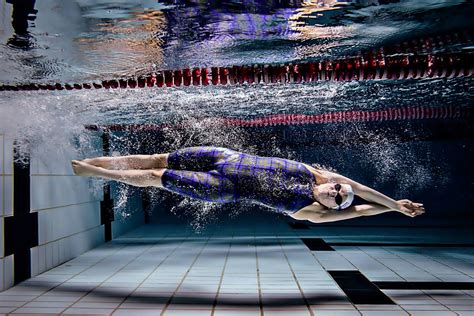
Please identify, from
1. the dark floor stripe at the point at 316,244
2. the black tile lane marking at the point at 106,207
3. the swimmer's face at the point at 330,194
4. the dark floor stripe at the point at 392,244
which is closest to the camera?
the swimmer's face at the point at 330,194

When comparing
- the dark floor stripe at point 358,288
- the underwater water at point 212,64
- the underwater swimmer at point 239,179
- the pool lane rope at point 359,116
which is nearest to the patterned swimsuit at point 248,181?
the underwater swimmer at point 239,179

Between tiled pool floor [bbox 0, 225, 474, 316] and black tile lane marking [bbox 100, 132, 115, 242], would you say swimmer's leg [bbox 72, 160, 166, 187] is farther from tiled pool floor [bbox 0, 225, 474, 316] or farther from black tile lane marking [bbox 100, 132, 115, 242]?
black tile lane marking [bbox 100, 132, 115, 242]

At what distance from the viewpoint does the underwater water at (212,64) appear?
9.81 ft

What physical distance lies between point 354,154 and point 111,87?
8916 millimetres

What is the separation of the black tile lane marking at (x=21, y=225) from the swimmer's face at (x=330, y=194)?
144 inches

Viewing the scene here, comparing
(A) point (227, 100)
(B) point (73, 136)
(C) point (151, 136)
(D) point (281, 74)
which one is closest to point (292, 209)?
(D) point (281, 74)

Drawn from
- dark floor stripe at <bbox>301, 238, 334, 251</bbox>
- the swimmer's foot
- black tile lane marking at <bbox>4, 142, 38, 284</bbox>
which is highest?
the swimmer's foot

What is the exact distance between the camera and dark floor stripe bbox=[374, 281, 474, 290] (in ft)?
15.5

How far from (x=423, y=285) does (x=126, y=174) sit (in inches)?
146

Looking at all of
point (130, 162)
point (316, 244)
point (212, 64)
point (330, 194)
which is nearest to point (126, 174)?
point (130, 162)

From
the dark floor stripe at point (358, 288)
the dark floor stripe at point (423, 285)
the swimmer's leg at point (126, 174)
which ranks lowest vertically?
the dark floor stripe at point (423, 285)

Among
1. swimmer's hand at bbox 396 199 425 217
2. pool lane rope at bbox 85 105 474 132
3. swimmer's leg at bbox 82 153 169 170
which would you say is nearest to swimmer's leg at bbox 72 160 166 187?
swimmer's leg at bbox 82 153 169 170

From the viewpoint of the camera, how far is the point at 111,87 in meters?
5.04

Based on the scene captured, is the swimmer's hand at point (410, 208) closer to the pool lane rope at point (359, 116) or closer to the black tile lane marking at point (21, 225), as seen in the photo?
the pool lane rope at point (359, 116)
